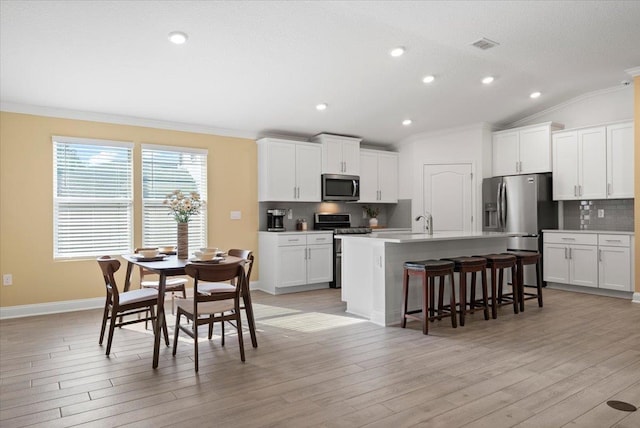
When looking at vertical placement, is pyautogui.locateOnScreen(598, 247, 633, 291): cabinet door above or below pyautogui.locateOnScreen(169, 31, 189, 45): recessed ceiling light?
below

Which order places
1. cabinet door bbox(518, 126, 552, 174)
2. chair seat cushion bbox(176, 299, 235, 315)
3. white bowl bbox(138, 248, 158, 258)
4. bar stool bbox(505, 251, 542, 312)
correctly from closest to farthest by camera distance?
1. chair seat cushion bbox(176, 299, 235, 315)
2. white bowl bbox(138, 248, 158, 258)
3. bar stool bbox(505, 251, 542, 312)
4. cabinet door bbox(518, 126, 552, 174)

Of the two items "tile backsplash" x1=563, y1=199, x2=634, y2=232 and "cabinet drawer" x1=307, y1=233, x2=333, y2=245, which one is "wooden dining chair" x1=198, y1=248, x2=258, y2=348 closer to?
"cabinet drawer" x1=307, y1=233, x2=333, y2=245

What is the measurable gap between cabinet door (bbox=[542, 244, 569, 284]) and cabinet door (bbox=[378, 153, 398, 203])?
2732 mm

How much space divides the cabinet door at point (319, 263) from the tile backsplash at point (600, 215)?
3.76m

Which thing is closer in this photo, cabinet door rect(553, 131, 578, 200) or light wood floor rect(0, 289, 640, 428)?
light wood floor rect(0, 289, 640, 428)

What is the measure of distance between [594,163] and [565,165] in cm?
39

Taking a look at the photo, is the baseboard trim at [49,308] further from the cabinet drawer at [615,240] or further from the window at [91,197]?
the cabinet drawer at [615,240]

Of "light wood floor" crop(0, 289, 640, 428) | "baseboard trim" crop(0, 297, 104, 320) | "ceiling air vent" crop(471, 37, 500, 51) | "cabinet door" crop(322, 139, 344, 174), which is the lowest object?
"light wood floor" crop(0, 289, 640, 428)

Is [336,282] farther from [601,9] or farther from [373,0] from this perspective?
[601,9]

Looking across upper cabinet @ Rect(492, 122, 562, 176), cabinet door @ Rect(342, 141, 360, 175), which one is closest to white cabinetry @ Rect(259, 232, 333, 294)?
cabinet door @ Rect(342, 141, 360, 175)

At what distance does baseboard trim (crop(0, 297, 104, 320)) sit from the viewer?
475 centimetres

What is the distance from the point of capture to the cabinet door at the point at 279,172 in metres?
6.32

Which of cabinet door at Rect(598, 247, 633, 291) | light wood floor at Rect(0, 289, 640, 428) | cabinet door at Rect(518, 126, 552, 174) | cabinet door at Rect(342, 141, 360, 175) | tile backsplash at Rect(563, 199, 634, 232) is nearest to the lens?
light wood floor at Rect(0, 289, 640, 428)

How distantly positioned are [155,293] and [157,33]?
7.53 ft
